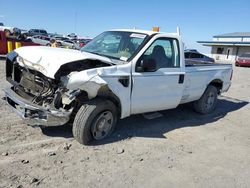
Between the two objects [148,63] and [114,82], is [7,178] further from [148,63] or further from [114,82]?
[148,63]

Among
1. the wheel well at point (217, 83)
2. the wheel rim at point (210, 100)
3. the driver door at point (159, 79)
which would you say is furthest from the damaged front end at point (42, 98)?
the wheel well at point (217, 83)

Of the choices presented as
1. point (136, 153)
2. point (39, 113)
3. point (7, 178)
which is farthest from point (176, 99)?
point (7, 178)

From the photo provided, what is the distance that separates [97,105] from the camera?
4.24m

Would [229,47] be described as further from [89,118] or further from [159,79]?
[89,118]

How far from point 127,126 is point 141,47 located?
1.70m

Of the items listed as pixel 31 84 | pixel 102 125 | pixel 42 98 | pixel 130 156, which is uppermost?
pixel 31 84

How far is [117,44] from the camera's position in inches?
205

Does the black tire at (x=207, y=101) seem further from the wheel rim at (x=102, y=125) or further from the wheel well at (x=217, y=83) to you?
the wheel rim at (x=102, y=125)

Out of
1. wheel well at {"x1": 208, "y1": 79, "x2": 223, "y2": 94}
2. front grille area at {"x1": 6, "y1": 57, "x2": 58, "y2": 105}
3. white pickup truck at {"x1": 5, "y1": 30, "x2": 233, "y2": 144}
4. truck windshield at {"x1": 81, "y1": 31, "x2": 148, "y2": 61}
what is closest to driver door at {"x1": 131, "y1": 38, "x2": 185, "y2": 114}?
white pickup truck at {"x1": 5, "y1": 30, "x2": 233, "y2": 144}

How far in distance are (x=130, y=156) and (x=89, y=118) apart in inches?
35.6

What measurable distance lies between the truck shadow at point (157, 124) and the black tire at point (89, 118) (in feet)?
0.89

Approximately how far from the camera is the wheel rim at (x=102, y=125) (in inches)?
174

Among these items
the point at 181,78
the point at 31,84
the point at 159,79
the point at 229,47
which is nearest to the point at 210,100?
the point at 181,78

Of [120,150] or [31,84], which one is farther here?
[31,84]
